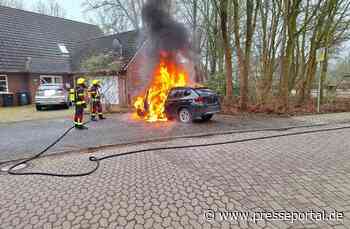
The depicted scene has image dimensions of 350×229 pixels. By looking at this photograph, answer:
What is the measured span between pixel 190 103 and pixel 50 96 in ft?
35.0

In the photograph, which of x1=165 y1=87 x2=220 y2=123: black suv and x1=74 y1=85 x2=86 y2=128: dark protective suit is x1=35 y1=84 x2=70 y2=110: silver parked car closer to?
x1=74 y1=85 x2=86 y2=128: dark protective suit

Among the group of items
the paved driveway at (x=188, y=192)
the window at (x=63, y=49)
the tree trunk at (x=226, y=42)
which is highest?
the window at (x=63, y=49)

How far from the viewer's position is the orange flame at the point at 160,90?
10586 millimetres

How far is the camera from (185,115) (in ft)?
31.4

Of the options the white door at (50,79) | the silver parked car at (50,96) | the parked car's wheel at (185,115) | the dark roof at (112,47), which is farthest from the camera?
the white door at (50,79)

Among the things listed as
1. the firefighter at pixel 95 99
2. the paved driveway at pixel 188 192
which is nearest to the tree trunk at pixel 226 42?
the firefighter at pixel 95 99

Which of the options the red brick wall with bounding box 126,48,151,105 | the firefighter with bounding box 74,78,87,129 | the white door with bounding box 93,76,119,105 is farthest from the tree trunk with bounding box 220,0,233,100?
the white door with bounding box 93,76,119,105

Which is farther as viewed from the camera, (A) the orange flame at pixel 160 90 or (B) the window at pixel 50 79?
(B) the window at pixel 50 79

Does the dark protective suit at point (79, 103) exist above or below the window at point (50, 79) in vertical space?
below

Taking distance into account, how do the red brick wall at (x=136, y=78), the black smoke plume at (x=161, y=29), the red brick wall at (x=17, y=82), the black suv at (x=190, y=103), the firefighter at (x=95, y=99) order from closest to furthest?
the black suv at (x=190, y=103)
the firefighter at (x=95, y=99)
the black smoke plume at (x=161, y=29)
the red brick wall at (x=136, y=78)
the red brick wall at (x=17, y=82)

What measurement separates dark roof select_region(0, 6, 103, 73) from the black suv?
13.9 metres

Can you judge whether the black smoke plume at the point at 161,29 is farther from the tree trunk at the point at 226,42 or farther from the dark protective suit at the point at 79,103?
the dark protective suit at the point at 79,103

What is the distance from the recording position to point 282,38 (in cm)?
1465

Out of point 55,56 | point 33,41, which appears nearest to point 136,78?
point 55,56
